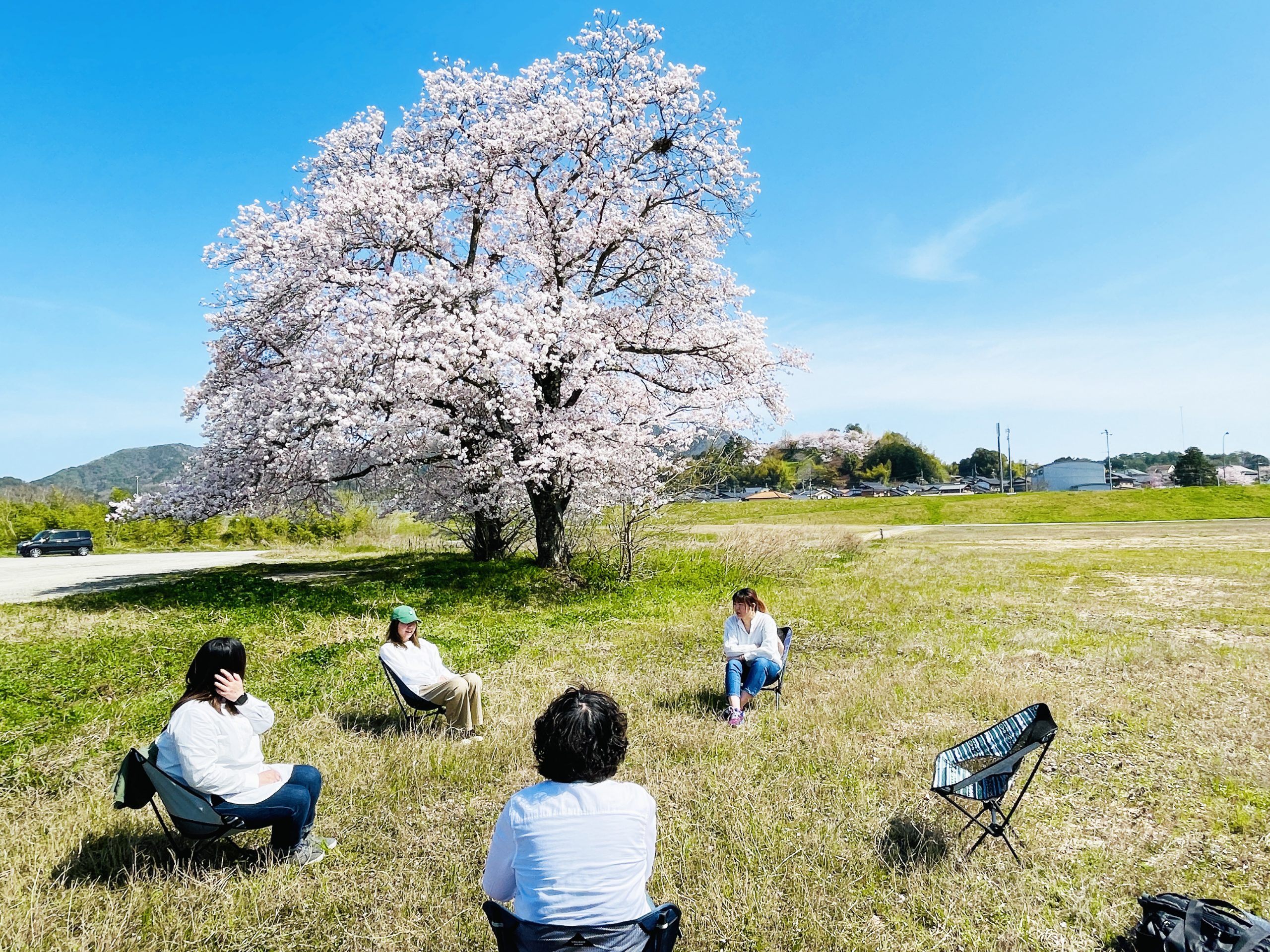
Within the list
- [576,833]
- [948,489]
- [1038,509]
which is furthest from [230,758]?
[948,489]

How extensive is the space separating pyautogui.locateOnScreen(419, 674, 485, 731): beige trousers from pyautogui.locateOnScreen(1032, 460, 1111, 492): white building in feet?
377

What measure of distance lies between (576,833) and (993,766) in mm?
2623

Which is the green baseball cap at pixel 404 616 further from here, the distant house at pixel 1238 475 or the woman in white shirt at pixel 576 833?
the distant house at pixel 1238 475

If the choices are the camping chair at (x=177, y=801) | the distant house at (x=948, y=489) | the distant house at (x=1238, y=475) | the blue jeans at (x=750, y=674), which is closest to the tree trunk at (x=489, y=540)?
the blue jeans at (x=750, y=674)

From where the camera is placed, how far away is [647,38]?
14500mm

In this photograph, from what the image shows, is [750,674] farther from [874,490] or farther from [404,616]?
[874,490]

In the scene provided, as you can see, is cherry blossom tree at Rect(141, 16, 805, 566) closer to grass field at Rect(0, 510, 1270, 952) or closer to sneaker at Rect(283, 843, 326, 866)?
grass field at Rect(0, 510, 1270, 952)

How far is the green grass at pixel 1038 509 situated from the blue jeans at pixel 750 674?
129ft

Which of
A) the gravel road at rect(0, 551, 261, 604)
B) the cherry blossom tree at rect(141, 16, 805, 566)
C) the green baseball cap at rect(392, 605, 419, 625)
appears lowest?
the gravel road at rect(0, 551, 261, 604)

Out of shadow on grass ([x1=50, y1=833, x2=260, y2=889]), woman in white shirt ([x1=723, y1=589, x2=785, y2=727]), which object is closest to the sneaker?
shadow on grass ([x1=50, y1=833, x2=260, y2=889])

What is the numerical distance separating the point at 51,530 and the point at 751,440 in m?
31.0

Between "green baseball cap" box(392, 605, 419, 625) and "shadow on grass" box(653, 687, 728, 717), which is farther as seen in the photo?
"shadow on grass" box(653, 687, 728, 717)

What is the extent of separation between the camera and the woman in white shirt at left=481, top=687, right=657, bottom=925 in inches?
97.7

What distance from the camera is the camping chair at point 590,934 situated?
2.44 metres
